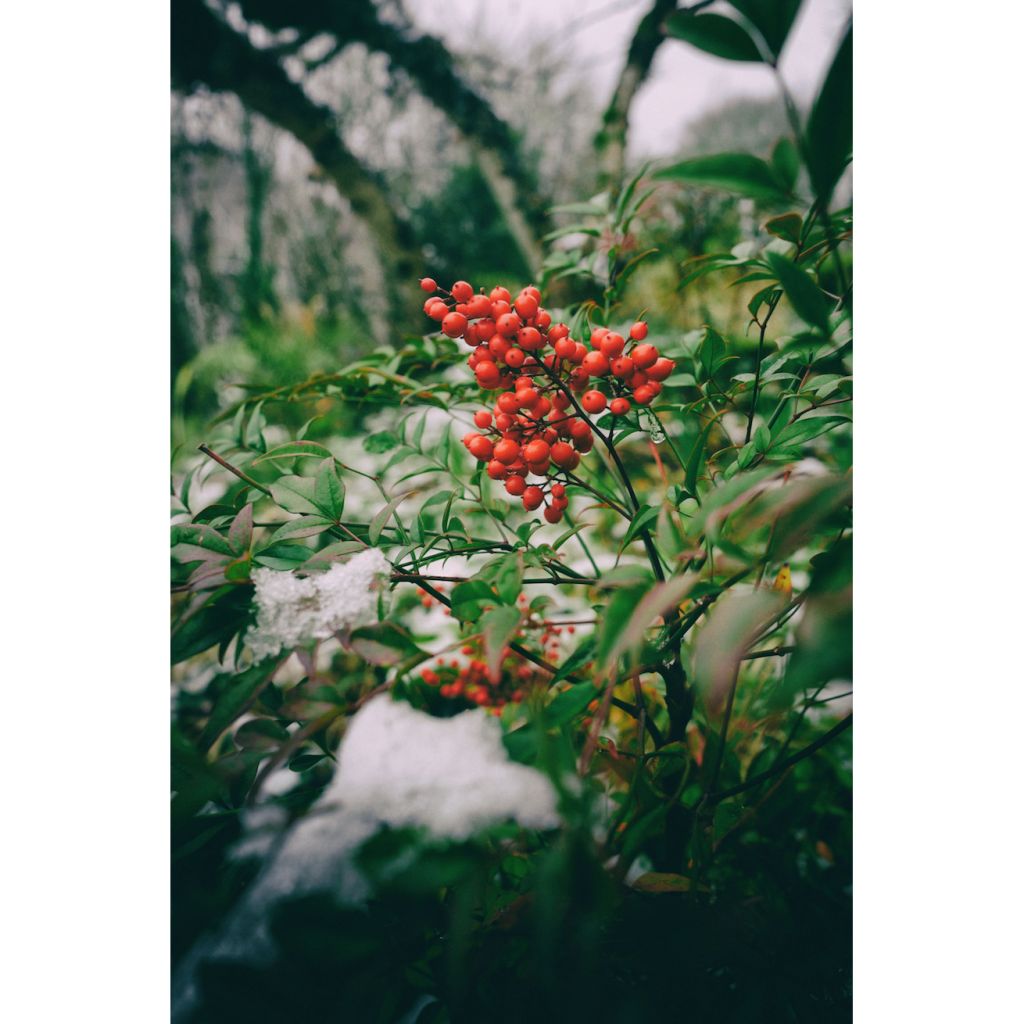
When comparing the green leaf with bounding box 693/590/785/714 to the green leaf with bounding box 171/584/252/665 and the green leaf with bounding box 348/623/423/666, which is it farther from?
the green leaf with bounding box 171/584/252/665

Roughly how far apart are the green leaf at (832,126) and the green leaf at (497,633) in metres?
0.21

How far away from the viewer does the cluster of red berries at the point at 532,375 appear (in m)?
0.32

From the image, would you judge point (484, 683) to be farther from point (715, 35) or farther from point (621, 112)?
point (621, 112)

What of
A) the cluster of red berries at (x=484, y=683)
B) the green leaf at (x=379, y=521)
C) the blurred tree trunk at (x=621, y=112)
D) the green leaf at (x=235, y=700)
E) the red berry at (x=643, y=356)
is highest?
the blurred tree trunk at (x=621, y=112)

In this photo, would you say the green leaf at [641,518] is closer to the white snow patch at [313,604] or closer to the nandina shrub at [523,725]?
the nandina shrub at [523,725]

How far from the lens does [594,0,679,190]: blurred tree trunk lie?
121 cm

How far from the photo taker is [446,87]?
6.03 ft

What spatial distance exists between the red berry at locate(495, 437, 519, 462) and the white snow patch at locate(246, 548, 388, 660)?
0.09 meters

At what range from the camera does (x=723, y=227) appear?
5.64 ft

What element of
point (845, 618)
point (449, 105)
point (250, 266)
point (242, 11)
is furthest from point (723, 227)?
point (250, 266)

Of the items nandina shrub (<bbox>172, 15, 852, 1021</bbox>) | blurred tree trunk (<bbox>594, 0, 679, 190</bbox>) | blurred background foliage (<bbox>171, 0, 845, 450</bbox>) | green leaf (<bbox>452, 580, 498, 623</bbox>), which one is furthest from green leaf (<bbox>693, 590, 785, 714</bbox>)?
blurred tree trunk (<bbox>594, 0, 679, 190</bbox>)

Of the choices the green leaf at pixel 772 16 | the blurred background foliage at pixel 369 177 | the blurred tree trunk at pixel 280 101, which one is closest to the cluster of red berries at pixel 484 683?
the green leaf at pixel 772 16
